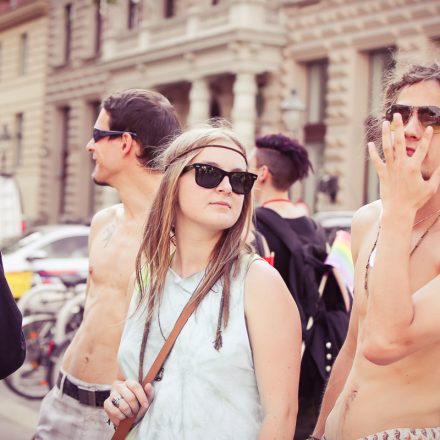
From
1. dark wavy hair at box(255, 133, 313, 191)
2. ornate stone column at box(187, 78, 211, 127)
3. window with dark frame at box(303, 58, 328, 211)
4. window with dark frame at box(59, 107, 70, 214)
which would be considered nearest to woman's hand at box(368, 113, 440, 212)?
dark wavy hair at box(255, 133, 313, 191)

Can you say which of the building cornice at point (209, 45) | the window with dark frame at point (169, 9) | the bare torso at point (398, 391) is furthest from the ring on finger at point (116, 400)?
the window with dark frame at point (169, 9)

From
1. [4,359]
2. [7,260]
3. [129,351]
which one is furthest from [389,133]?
[7,260]

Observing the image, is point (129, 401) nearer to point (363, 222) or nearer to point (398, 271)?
point (398, 271)

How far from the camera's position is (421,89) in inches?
113

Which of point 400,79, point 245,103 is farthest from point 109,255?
point 245,103

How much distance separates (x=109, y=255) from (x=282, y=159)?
1819 millimetres

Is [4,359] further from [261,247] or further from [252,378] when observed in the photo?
[261,247]

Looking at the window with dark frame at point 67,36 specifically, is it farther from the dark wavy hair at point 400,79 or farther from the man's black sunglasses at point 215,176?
the man's black sunglasses at point 215,176

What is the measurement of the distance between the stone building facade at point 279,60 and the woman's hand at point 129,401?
46.9 feet

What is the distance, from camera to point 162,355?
109 inches

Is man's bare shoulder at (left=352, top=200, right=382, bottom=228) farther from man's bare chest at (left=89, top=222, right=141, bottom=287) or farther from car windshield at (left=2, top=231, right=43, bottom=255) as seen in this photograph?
car windshield at (left=2, top=231, right=43, bottom=255)

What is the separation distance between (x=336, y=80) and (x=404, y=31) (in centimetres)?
222

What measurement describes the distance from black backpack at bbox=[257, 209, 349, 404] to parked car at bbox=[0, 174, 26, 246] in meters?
11.7

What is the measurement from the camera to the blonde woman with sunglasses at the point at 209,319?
2.68m
